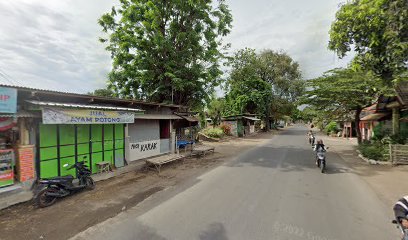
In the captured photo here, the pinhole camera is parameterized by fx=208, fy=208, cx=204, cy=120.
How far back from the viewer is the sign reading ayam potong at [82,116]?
6.62 m

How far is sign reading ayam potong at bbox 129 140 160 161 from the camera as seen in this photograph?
11.4 meters

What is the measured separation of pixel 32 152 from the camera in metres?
6.78

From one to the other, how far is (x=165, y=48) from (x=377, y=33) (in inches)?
488

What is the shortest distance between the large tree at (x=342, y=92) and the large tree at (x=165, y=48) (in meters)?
7.74

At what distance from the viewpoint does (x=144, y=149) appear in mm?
12297

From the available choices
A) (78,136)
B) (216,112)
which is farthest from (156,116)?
(216,112)

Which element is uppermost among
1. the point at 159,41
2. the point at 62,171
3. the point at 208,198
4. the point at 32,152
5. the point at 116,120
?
the point at 159,41

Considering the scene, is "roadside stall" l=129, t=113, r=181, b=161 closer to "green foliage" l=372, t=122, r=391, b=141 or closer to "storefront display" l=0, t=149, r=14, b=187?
"storefront display" l=0, t=149, r=14, b=187

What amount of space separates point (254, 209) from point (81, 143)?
7.16 meters

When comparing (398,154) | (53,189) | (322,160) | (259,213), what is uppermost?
(398,154)

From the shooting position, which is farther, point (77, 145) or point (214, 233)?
point (77, 145)

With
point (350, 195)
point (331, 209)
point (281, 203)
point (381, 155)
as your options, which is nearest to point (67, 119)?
point (281, 203)

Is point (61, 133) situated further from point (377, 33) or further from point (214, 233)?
point (377, 33)

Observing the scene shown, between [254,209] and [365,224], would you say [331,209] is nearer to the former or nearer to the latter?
[365,224]
